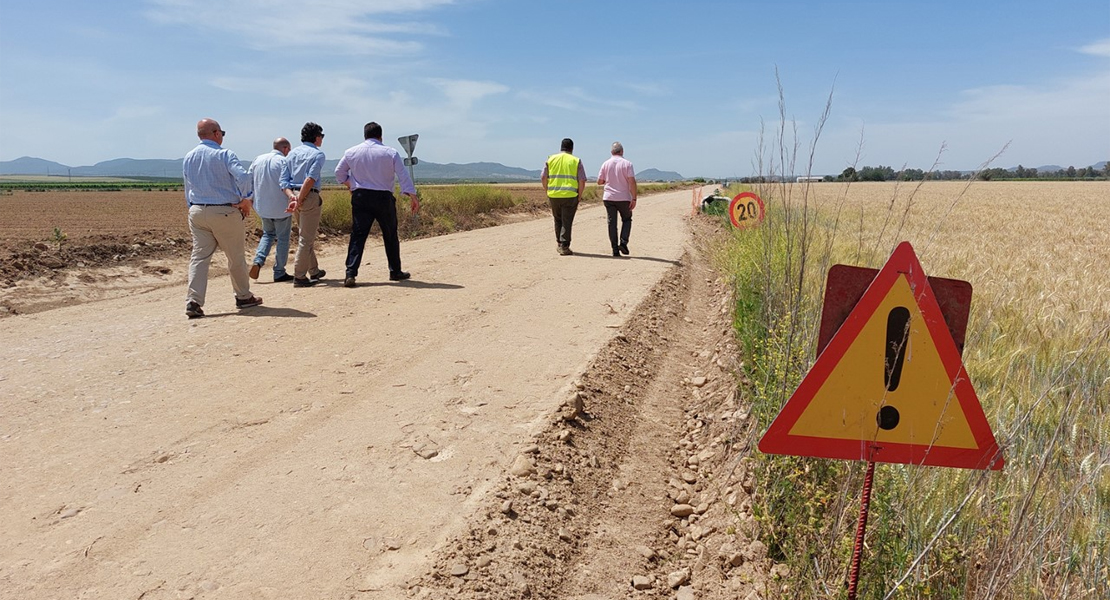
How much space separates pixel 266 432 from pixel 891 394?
3.34m

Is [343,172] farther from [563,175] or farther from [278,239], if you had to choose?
[563,175]

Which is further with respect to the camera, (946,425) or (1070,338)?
(1070,338)

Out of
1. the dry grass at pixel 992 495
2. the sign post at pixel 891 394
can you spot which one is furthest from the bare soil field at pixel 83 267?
the sign post at pixel 891 394

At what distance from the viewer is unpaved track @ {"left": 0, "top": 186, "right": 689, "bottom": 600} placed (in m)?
2.91

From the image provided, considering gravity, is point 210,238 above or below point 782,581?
above

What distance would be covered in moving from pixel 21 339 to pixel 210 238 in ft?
5.90

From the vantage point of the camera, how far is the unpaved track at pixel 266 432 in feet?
9.53

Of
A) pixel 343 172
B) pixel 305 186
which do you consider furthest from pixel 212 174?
pixel 343 172

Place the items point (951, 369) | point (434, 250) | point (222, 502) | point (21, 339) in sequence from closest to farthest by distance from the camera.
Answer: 1. point (951, 369)
2. point (222, 502)
3. point (21, 339)
4. point (434, 250)

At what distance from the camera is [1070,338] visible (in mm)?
4727

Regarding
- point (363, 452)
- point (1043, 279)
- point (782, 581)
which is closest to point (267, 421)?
point (363, 452)

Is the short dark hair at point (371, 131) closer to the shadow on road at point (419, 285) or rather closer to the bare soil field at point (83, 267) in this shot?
the shadow on road at point (419, 285)

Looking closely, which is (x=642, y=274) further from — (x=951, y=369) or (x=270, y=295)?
(x=951, y=369)

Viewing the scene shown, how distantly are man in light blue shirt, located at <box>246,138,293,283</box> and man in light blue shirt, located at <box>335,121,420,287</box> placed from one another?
81 cm
